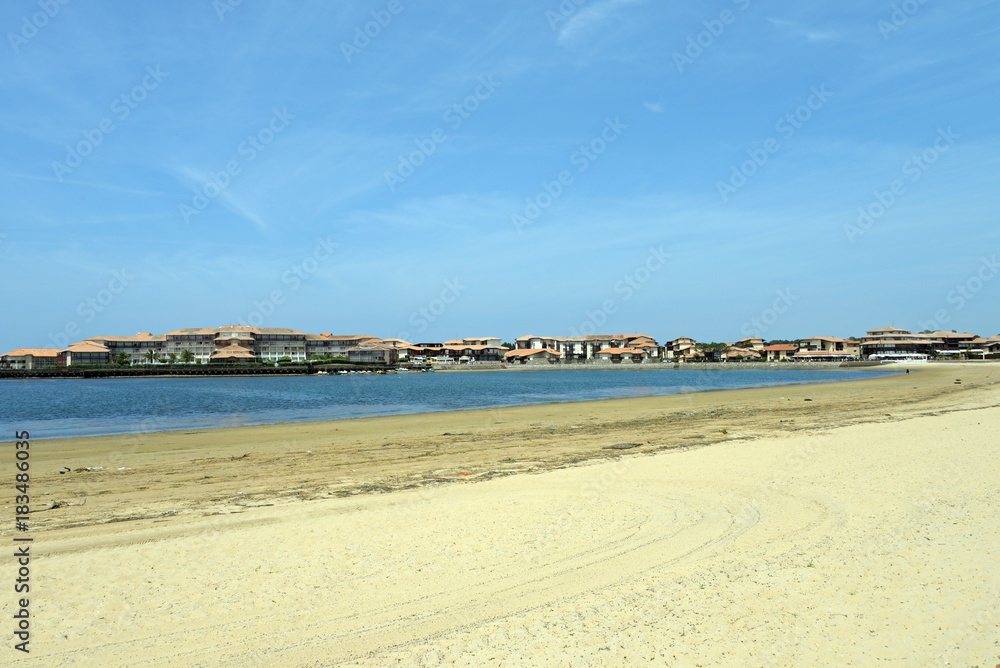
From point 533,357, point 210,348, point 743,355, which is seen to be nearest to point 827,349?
point 743,355

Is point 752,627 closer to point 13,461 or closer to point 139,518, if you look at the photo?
point 139,518

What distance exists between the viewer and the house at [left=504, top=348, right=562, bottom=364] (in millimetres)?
153125

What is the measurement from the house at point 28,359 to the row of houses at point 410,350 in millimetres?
168

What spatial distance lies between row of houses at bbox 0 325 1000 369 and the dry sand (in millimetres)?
128734

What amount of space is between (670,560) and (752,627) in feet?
5.46

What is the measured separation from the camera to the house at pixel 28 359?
12794 cm

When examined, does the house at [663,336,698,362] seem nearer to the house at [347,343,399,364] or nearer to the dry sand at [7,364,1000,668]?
the house at [347,343,399,364]

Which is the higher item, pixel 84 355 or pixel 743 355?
pixel 84 355

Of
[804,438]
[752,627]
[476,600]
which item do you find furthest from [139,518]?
[804,438]

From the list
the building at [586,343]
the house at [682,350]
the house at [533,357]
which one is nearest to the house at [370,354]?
the house at [533,357]

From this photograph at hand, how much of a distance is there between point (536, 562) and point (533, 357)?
493ft

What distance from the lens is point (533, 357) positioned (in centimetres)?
15662

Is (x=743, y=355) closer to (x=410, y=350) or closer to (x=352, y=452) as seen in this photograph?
(x=410, y=350)

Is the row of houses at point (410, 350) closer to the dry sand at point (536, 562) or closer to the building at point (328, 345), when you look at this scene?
the building at point (328, 345)
